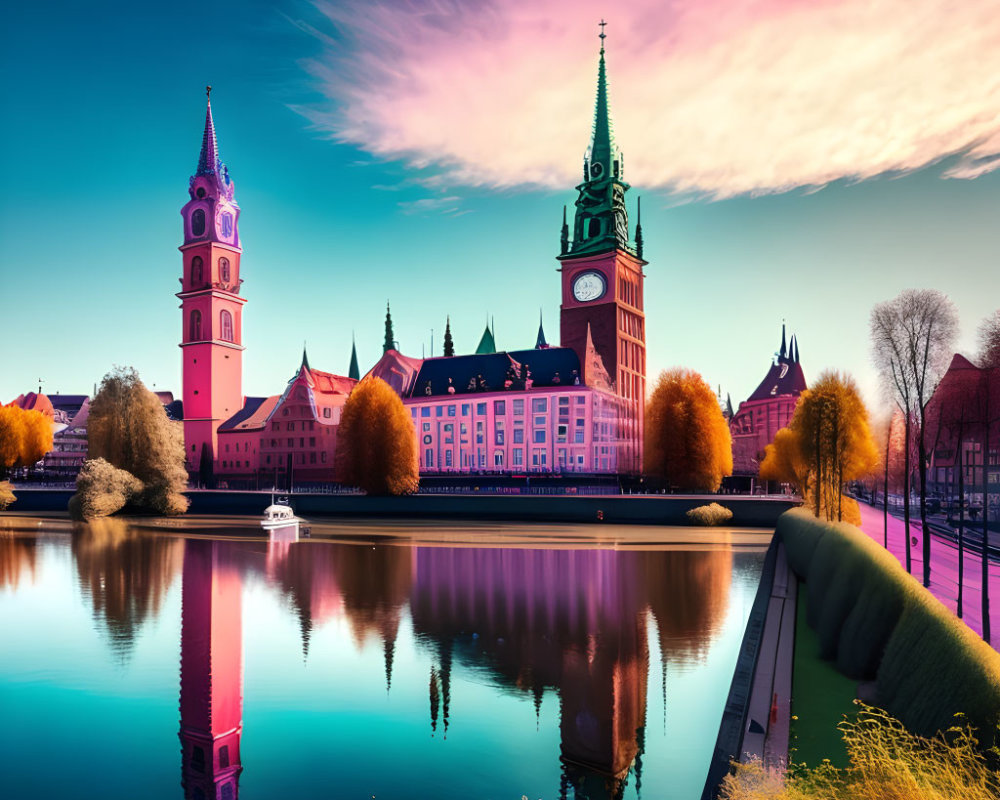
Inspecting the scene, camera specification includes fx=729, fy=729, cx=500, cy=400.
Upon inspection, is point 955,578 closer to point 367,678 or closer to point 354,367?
point 367,678

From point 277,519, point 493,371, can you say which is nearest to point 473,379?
point 493,371

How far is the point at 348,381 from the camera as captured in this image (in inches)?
4252

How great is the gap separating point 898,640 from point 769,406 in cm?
12296

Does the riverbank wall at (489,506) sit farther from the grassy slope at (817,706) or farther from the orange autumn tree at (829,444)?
the grassy slope at (817,706)

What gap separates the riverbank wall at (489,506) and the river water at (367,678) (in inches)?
801

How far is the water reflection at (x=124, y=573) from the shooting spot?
24.7 m

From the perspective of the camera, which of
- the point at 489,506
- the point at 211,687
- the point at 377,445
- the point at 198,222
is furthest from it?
the point at 198,222

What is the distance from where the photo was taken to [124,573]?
3378cm

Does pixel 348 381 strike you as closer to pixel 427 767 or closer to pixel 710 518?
pixel 710 518

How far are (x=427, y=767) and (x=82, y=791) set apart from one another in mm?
5973

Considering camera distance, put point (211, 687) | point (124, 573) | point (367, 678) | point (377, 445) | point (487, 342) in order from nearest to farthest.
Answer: point (211, 687) < point (367, 678) < point (124, 573) < point (377, 445) < point (487, 342)

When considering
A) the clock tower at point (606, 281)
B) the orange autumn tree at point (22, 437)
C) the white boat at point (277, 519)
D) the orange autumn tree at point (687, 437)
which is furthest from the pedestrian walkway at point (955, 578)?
the orange autumn tree at point (22, 437)

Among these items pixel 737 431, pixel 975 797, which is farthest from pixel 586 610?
pixel 737 431

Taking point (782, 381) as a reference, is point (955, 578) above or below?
below
